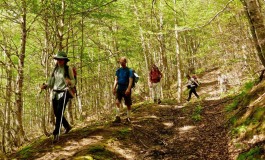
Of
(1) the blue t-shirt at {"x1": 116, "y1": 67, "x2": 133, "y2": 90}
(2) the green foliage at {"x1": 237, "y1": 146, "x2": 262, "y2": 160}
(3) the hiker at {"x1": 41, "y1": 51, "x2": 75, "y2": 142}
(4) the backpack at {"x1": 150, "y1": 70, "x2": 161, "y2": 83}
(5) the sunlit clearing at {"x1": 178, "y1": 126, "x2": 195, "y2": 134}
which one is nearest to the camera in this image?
(2) the green foliage at {"x1": 237, "y1": 146, "x2": 262, "y2": 160}

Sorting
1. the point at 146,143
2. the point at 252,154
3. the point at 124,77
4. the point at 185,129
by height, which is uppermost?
the point at 124,77

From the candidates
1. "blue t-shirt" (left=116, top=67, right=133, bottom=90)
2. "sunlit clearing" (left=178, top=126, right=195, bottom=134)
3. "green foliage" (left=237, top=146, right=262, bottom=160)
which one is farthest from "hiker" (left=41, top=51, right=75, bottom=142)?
"green foliage" (left=237, top=146, right=262, bottom=160)

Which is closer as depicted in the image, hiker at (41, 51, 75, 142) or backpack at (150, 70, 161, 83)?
hiker at (41, 51, 75, 142)

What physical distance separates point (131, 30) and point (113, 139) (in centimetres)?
1403

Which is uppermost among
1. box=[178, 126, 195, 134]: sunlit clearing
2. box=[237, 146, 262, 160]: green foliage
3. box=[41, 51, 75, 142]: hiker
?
box=[41, 51, 75, 142]: hiker

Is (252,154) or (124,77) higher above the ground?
(124,77)

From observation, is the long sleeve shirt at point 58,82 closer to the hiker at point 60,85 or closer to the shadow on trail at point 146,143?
the hiker at point 60,85

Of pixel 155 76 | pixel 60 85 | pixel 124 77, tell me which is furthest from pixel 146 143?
pixel 155 76

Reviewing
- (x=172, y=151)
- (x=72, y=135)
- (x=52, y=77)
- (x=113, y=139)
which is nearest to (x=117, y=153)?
(x=113, y=139)

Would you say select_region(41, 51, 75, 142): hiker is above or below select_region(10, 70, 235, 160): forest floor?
above

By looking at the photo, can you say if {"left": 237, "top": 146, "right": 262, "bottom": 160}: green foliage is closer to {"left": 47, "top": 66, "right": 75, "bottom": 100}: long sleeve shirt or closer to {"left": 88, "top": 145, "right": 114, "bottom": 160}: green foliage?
{"left": 88, "top": 145, "right": 114, "bottom": 160}: green foliage

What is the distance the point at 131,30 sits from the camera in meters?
20.6

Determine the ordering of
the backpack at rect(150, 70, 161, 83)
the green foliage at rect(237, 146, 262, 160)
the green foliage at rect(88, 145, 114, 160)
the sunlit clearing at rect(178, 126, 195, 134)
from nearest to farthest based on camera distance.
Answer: the green foliage at rect(237, 146, 262, 160) → the green foliage at rect(88, 145, 114, 160) → the sunlit clearing at rect(178, 126, 195, 134) → the backpack at rect(150, 70, 161, 83)

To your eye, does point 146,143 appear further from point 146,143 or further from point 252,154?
point 252,154
